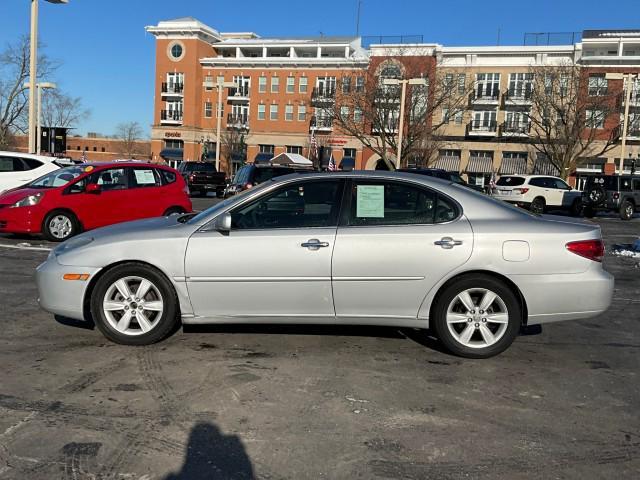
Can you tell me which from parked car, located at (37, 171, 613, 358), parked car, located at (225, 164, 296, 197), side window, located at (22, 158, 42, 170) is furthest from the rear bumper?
parked car, located at (225, 164, 296, 197)

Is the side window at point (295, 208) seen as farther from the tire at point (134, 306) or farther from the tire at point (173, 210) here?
the tire at point (173, 210)

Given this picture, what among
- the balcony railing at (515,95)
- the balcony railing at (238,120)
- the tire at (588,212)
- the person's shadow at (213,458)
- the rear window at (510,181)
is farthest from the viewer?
the balcony railing at (238,120)

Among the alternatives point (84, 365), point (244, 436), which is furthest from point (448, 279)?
point (84, 365)

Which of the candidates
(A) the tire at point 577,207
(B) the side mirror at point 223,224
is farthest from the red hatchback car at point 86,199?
(A) the tire at point 577,207

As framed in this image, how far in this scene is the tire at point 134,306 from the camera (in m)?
4.98

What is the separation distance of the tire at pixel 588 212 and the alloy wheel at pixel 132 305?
23462 millimetres

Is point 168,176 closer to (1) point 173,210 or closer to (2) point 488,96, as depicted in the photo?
(1) point 173,210

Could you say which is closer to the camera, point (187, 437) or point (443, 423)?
point (187, 437)

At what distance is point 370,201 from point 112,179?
8.16m

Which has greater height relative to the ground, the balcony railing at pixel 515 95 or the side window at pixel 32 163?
the balcony railing at pixel 515 95

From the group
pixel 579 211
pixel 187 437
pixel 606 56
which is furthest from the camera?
pixel 606 56

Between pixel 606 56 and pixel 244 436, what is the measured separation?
55.6 m

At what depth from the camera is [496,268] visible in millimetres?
4844

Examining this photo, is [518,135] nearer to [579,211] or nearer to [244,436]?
[579,211]
